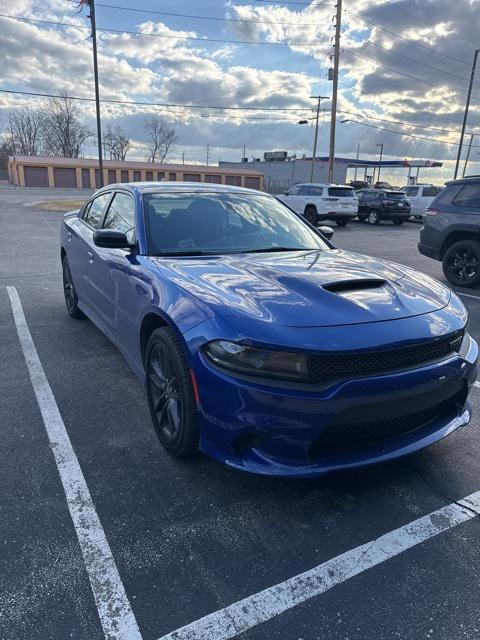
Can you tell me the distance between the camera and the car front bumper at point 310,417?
7.15ft

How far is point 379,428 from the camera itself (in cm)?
237

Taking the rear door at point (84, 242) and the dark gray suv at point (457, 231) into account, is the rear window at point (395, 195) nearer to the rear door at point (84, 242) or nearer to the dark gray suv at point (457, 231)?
the dark gray suv at point (457, 231)

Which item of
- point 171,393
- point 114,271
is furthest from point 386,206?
point 171,393

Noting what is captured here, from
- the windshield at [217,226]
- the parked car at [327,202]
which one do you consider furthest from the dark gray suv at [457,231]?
the parked car at [327,202]

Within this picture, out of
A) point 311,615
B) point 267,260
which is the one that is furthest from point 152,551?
point 267,260

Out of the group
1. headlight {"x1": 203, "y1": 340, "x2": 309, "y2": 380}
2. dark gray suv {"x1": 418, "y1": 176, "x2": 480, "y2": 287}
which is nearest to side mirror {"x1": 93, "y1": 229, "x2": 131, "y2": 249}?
headlight {"x1": 203, "y1": 340, "x2": 309, "y2": 380}

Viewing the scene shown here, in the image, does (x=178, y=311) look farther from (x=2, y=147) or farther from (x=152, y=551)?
(x=2, y=147)

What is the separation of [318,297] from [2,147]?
Result: 334 feet

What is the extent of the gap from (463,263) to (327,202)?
12052 millimetres

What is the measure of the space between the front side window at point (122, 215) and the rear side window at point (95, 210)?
0.88 feet

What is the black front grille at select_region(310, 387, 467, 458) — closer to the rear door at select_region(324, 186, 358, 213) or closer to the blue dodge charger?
the blue dodge charger

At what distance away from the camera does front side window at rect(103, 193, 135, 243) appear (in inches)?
147

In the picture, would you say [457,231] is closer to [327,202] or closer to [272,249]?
[272,249]

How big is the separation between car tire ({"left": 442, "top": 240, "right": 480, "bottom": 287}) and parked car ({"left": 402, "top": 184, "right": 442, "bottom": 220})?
15.4 meters
